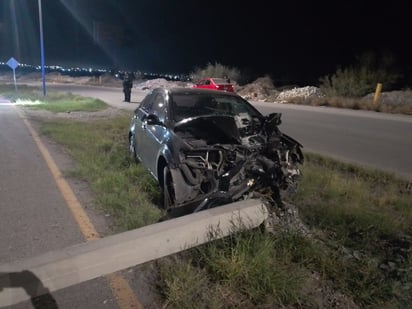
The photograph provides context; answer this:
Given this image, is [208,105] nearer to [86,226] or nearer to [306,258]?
[86,226]

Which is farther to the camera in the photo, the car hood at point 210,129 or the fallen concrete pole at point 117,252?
the car hood at point 210,129

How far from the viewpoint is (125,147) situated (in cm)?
876

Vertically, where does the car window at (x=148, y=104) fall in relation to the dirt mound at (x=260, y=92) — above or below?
above

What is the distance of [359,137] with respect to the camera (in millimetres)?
11367

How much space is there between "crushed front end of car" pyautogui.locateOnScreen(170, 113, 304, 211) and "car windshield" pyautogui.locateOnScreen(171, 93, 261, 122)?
77cm

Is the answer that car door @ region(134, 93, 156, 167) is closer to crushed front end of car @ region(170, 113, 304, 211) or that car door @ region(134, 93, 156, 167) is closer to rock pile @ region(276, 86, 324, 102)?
crushed front end of car @ region(170, 113, 304, 211)

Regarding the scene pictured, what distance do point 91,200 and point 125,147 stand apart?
11.5 feet

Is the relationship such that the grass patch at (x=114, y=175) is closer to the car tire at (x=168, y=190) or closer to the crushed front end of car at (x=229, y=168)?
the car tire at (x=168, y=190)

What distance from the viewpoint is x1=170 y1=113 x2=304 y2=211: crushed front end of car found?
4.18 metres

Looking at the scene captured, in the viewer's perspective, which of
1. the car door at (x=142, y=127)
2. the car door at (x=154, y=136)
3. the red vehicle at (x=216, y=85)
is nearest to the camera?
the car door at (x=154, y=136)

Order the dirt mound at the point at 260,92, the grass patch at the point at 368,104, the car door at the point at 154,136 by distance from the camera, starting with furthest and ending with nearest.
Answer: the dirt mound at the point at 260,92 < the grass patch at the point at 368,104 < the car door at the point at 154,136

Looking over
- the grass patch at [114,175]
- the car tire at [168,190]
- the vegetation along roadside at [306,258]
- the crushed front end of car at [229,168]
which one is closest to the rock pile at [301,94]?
the grass patch at [114,175]

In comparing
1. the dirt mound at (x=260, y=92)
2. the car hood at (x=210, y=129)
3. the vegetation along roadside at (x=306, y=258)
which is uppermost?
the car hood at (x=210, y=129)

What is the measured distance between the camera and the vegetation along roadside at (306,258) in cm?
309
